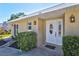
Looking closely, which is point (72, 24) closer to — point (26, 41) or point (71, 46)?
point (71, 46)

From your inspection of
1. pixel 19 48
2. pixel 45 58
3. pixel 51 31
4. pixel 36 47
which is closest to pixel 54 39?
pixel 51 31

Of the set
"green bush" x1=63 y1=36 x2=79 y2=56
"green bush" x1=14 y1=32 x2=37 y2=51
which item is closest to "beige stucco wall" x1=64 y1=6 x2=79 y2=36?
"green bush" x1=63 y1=36 x2=79 y2=56

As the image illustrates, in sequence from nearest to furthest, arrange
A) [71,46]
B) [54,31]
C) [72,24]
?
[71,46] → [72,24] → [54,31]

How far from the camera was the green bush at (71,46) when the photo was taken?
7131mm

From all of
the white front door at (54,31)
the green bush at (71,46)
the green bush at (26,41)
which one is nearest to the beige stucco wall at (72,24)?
the green bush at (71,46)

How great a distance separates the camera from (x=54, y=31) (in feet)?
36.7

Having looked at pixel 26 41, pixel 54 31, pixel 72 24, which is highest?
pixel 72 24

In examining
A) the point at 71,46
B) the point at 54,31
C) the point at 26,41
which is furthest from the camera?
the point at 54,31

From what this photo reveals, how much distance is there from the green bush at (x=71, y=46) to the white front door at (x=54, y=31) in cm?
274

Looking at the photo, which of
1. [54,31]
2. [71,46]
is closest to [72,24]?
[71,46]

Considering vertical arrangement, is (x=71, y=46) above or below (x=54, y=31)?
below

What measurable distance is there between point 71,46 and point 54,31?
13.0ft

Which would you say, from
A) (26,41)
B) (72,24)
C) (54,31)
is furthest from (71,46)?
(26,41)

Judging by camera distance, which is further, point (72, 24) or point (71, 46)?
point (72, 24)
